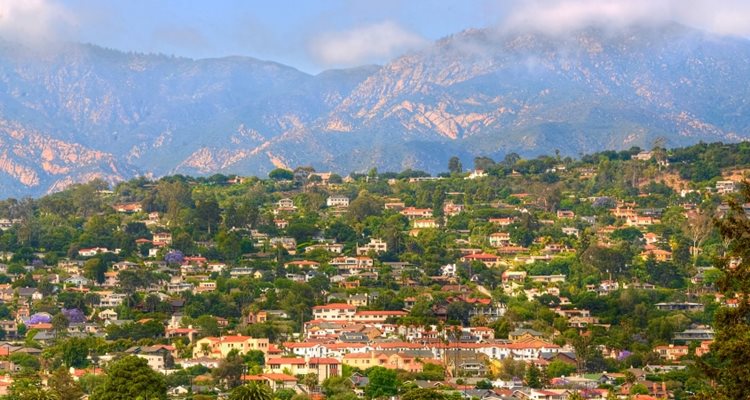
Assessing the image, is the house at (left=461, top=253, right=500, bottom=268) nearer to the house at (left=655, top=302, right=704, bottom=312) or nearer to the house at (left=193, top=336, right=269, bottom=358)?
the house at (left=655, top=302, right=704, bottom=312)

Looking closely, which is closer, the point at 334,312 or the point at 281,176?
the point at 334,312

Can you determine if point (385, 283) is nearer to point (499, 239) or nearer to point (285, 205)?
point (499, 239)

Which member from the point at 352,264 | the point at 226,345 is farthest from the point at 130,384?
the point at 352,264

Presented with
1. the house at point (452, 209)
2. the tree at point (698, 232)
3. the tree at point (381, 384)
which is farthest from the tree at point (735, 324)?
the house at point (452, 209)

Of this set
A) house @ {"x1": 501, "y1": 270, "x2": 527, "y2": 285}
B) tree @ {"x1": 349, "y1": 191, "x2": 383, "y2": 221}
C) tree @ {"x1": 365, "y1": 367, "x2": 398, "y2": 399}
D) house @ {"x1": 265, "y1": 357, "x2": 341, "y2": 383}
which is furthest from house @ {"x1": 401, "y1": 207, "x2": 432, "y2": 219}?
tree @ {"x1": 365, "y1": 367, "x2": 398, "y2": 399}

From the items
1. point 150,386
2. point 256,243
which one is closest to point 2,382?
point 150,386
